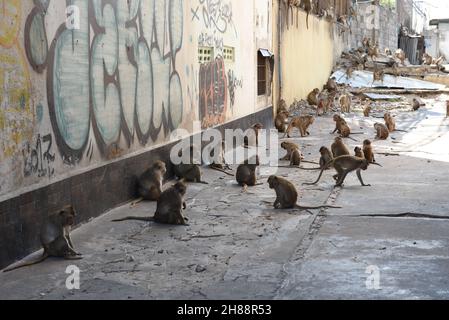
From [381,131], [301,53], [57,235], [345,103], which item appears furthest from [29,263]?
[301,53]

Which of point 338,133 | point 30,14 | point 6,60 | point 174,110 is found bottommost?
point 338,133

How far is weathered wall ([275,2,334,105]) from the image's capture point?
918 inches

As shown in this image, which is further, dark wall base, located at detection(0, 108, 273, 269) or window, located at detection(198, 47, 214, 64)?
window, located at detection(198, 47, 214, 64)

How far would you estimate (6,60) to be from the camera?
6.44 metres

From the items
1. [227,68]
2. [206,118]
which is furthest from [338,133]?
[206,118]

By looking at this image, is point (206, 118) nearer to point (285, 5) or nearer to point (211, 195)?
point (211, 195)

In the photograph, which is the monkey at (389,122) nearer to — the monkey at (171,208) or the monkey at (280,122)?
the monkey at (280,122)

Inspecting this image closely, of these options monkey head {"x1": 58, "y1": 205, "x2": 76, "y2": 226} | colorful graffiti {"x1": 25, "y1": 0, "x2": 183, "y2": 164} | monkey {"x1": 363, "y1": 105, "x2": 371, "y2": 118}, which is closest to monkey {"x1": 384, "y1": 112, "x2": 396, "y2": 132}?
monkey {"x1": 363, "y1": 105, "x2": 371, "y2": 118}

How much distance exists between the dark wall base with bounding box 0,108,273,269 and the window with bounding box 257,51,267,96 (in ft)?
30.3

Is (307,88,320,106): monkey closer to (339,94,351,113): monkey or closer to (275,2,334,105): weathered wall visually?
(275,2,334,105): weathered wall

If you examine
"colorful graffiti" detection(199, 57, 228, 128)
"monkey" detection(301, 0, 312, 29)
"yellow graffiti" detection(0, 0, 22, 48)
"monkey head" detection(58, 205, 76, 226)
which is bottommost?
"monkey head" detection(58, 205, 76, 226)

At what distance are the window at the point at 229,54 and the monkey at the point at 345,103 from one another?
31.3 feet

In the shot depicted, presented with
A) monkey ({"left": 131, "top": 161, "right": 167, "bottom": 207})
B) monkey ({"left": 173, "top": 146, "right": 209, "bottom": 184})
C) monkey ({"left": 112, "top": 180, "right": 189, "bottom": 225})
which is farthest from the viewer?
monkey ({"left": 173, "top": 146, "right": 209, "bottom": 184})

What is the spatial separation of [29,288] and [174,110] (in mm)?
6390
